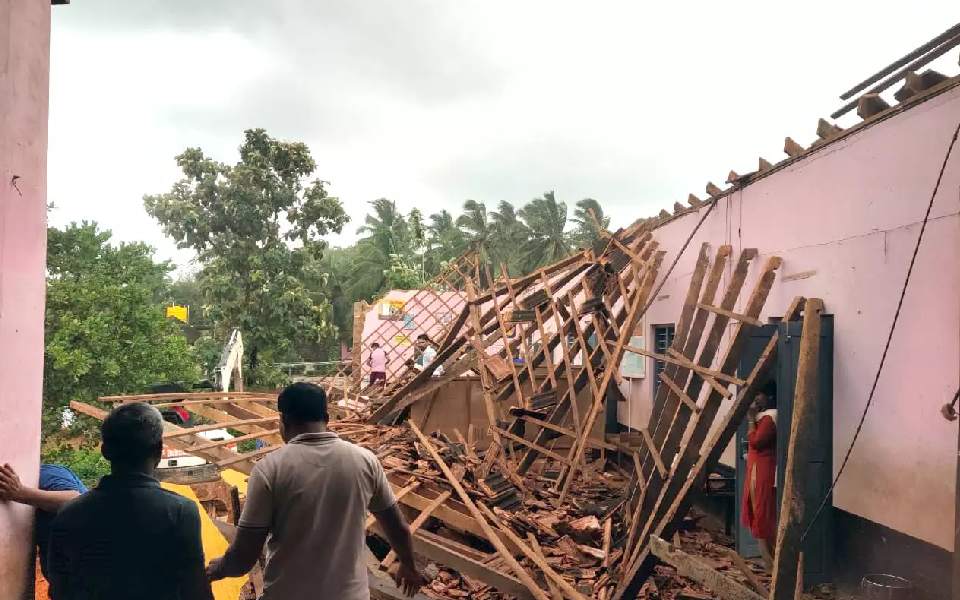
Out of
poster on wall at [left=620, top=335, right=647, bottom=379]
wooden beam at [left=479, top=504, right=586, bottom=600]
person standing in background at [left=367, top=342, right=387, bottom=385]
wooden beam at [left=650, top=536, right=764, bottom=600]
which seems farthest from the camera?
person standing in background at [left=367, top=342, right=387, bottom=385]

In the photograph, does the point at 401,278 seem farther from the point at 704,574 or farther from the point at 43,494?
the point at 43,494

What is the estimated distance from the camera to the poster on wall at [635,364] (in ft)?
33.9

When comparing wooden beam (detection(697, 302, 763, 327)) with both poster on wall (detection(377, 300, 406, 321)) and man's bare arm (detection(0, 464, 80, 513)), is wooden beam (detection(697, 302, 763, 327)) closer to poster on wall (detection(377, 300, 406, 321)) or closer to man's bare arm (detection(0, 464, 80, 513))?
man's bare arm (detection(0, 464, 80, 513))

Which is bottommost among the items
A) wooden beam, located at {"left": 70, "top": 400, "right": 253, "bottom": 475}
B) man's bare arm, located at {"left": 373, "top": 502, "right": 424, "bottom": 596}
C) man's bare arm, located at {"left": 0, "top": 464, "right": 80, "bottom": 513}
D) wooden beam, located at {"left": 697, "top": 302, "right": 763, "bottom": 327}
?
wooden beam, located at {"left": 70, "top": 400, "right": 253, "bottom": 475}

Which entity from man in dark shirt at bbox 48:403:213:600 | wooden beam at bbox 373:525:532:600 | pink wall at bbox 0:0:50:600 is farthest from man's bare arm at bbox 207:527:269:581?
wooden beam at bbox 373:525:532:600

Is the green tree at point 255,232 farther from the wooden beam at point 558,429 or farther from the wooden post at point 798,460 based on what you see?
the wooden post at point 798,460

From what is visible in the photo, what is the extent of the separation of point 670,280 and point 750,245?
101 inches

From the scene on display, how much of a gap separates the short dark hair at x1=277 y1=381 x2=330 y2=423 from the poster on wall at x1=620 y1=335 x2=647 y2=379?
27.3ft

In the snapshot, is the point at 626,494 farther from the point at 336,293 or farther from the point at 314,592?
the point at 336,293

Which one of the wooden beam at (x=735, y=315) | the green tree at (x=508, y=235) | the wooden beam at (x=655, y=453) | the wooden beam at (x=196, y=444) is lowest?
the wooden beam at (x=196, y=444)

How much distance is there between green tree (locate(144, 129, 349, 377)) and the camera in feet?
69.5

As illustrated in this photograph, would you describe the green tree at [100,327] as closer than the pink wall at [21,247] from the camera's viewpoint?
No

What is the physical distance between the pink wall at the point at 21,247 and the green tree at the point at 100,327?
12891 mm

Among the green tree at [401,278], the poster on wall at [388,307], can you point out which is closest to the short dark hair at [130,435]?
the poster on wall at [388,307]
